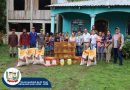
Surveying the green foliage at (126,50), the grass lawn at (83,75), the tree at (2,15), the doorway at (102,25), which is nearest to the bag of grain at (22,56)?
the grass lawn at (83,75)

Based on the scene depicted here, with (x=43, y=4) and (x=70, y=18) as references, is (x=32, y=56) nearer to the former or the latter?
(x=70, y=18)

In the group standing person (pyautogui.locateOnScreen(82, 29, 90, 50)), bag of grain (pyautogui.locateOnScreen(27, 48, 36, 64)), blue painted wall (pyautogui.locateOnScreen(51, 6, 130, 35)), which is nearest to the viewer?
bag of grain (pyautogui.locateOnScreen(27, 48, 36, 64))

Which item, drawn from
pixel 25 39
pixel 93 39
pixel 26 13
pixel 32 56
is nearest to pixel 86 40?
pixel 93 39

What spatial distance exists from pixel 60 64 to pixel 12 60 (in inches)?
111

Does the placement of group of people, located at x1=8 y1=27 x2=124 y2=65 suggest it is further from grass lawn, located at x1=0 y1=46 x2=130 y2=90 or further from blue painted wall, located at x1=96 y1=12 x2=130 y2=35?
blue painted wall, located at x1=96 y1=12 x2=130 y2=35

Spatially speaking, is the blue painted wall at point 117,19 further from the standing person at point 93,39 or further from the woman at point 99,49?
the standing person at point 93,39

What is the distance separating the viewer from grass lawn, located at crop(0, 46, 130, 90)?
42.5ft

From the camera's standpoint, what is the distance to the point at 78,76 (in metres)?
15.1

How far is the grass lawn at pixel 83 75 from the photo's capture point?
13.0m

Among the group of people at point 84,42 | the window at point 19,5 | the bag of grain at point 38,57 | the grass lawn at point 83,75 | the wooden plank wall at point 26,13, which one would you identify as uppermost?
the window at point 19,5

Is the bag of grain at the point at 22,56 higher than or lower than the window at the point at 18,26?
lower

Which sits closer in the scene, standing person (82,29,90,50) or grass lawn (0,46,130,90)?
grass lawn (0,46,130,90)

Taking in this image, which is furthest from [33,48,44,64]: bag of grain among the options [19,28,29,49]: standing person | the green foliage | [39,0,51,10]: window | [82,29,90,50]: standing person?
[39,0,51,10]: window

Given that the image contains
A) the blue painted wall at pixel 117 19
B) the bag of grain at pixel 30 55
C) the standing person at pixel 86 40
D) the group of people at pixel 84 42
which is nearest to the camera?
the bag of grain at pixel 30 55
